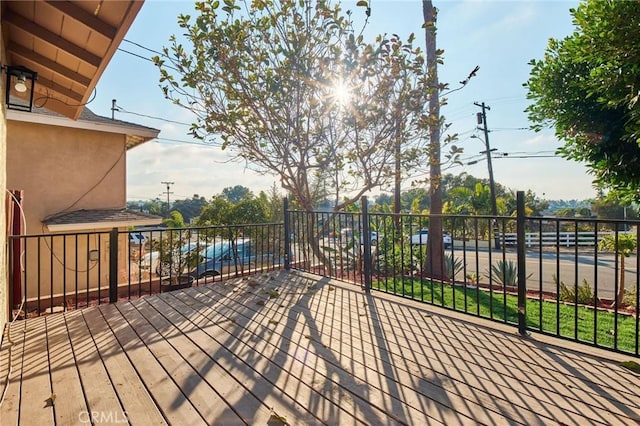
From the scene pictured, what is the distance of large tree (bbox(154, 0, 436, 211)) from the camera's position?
4.42 meters

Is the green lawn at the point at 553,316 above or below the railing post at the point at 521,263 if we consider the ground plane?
below

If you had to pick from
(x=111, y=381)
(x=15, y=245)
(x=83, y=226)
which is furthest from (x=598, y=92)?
(x=83, y=226)

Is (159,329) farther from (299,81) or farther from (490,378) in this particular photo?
(299,81)

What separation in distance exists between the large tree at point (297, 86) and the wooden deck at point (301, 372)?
2.99 metres

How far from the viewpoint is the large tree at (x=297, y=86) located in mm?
4422

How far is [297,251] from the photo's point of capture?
5.53m

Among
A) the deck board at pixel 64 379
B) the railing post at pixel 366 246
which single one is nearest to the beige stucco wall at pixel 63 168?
the deck board at pixel 64 379

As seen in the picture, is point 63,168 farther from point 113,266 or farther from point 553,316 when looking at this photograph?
point 553,316

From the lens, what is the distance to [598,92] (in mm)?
3064

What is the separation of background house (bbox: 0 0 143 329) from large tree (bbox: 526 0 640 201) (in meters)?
3.52

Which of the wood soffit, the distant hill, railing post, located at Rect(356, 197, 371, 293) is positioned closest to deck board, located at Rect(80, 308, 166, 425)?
the wood soffit

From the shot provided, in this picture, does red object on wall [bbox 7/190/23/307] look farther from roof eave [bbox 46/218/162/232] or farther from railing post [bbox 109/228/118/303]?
roof eave [bbox 46/218/162/232]

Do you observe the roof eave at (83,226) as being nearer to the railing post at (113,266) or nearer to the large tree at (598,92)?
the railing post at (113,266)

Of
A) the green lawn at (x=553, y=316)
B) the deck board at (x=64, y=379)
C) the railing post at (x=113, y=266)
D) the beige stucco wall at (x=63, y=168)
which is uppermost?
the beige stucco wall at (x=63, y=168)
